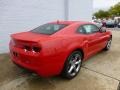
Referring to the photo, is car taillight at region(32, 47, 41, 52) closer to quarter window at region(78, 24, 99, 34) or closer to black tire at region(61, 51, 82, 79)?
black tire at region(61, 51, 82, 79)

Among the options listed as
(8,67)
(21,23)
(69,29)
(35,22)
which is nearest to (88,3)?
(35,22)

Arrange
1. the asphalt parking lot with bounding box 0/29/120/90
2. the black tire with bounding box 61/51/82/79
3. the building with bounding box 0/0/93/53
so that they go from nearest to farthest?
the asphalt parking lot with bounding box 0/29/120/90 < the black tire with bounding box 61/51/82/79 < the building with bounding box 0/0/93/53

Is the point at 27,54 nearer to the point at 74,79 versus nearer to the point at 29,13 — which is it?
the point at 74,79

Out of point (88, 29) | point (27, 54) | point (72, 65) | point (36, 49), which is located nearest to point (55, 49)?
point (36, 49)

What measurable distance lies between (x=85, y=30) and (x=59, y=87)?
1825 mm

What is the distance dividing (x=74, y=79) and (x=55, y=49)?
3.49 feet

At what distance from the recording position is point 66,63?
3785 mm

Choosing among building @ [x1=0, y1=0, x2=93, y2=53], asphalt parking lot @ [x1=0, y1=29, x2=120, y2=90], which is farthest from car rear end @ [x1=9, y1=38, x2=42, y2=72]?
building @ [x1=0, y1=0, x2=93, y2=53]

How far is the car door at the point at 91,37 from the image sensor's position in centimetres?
460

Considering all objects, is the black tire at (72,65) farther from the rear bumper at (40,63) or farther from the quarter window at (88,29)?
the quarter window at (88,29)

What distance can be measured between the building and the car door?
2694mm

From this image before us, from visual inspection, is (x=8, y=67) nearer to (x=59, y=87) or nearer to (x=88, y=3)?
(x=59, y=87)

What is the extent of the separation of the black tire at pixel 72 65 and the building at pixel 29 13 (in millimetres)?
3234

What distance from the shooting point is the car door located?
15.1 ft
